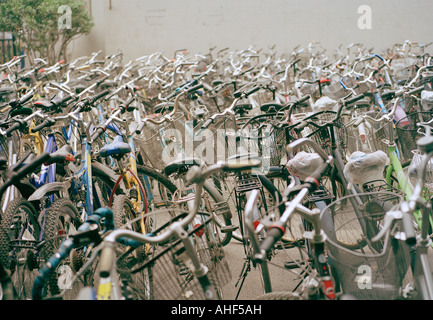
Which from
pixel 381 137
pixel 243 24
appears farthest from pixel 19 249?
pixel 243 24

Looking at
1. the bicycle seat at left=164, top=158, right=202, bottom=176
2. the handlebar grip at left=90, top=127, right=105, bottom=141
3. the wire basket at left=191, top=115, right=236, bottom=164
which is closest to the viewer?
the handlebar grip at left=90, top=127, right=105, bottom=141

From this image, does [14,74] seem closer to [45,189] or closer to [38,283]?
[45,189]

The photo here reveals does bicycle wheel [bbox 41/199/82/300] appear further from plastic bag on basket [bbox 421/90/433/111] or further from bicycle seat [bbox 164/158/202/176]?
plastic bag on basket [bbox 421/90/433/111]

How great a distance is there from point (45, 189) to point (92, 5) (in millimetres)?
12570

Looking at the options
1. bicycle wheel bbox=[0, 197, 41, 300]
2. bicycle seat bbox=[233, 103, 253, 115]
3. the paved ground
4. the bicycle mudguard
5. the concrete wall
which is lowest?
the paved ground

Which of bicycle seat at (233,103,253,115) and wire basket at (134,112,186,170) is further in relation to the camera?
bicycle seat at (233,103,253,115)

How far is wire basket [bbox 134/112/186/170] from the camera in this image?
4.21m

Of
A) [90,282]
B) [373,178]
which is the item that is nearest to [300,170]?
[373,178]

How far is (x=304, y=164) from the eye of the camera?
2980 millimetres

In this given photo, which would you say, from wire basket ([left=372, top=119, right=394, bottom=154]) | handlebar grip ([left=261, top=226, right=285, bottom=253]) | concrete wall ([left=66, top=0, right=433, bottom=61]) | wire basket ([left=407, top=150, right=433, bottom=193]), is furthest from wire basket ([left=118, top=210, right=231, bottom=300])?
concrete wall ([left=66, top=0, right=433, bottom=61])

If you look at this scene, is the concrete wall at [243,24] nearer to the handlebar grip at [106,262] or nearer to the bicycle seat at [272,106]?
the bicycle seat at [272,106]

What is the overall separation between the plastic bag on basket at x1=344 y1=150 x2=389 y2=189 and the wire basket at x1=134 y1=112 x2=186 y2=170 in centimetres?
168

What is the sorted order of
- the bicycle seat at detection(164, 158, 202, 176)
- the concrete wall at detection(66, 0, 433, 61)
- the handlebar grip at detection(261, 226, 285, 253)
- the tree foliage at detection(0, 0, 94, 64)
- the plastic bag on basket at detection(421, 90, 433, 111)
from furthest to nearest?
the concrete wall at detection(66, 0, 433, 61), the tree foliage at detection(0, 0, 94, 64), the plastic bag on basket at detection(421, 90, 433, 111), the bicycle seat at detection(164, 158, 202, 176), the handlebar grip at detection(261, 226, 285, 253)

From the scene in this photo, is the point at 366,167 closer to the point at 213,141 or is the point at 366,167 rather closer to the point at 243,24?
the point at 213,141
